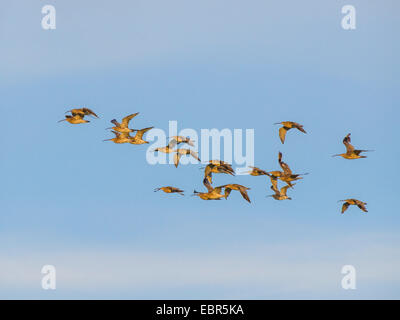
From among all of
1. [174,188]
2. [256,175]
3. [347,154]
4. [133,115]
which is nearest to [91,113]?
[133,115]

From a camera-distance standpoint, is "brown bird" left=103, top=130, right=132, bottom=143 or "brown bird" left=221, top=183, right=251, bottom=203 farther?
"brown bird" left=103, top=130, right=132, bottom=143

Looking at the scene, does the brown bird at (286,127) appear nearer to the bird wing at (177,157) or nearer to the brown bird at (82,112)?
the bird wing at (177,157)

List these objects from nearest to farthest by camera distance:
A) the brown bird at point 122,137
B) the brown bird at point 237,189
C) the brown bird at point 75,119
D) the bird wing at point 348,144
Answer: the brown bird at point 237,189, the brown bird at point 75,119, the bird wing at point 348,144, the brown bird at point 122,137

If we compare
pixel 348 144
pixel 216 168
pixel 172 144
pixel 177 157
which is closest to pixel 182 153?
pixel 177 157

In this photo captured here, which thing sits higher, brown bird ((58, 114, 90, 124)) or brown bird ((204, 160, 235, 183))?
brown bird ((58, 114, 90, 124))

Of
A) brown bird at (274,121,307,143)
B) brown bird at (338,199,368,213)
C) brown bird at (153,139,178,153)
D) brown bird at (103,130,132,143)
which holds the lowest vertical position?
brown bird at (338,199,368,213)

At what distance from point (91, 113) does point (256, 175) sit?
17.5m

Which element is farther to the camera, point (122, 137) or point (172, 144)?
point (122, 137)

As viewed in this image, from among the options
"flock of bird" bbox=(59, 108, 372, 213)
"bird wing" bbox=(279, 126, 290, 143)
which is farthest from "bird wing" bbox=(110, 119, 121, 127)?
"bird wing" bbox=(279, 126, 290, 143)

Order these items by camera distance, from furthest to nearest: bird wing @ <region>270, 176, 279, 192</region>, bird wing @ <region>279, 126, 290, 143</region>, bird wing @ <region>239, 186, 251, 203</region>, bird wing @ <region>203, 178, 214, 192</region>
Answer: bird wing @ <region>270, 176, 279, 192</region>, bird wing @ <region>279, 126, 290, 143</region>, bird wing @ <region>203, 178, 214, 192</region>, bird wing @ <region>239, 186, 251, 203</region>

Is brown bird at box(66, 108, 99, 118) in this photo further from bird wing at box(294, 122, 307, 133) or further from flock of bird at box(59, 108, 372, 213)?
bird wing at box(294, 122, 307, 133)

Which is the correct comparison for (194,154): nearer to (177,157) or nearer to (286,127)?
(177,157)

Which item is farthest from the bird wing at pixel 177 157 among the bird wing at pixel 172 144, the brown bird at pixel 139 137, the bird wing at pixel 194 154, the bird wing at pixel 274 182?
the bird wing at pixel 274 182

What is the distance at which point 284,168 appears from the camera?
9725 cm
